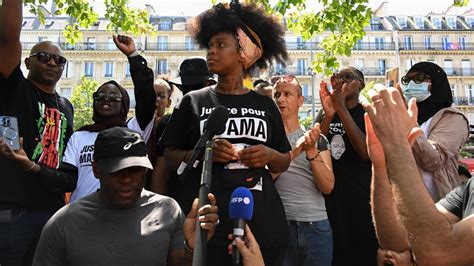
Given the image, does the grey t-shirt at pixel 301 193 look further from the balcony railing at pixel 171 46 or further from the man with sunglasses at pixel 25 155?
the balcony railing at pixel 171 46

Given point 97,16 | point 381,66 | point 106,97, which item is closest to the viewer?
point 106,97

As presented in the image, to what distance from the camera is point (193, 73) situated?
14.7 feet

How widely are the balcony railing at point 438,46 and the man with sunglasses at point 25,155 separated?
187 ft

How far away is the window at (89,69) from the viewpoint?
51500 millimetres

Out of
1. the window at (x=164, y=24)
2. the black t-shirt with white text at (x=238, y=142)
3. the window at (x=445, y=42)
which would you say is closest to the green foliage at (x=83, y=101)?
the window at (x=164, y=24)

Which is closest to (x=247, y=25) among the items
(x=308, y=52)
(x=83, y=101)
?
(x=83, y=101)

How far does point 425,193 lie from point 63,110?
125 inches

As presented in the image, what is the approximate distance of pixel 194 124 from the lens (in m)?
2.86

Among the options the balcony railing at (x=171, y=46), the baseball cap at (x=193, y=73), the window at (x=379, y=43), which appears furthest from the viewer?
the window at (x=379, y=43)

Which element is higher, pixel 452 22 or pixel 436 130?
pixel 452 22

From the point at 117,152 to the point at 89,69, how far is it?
52366mm

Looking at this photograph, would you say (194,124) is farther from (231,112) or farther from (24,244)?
(24,244)

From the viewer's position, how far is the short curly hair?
3139mm

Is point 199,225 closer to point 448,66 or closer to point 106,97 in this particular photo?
point 106,97
